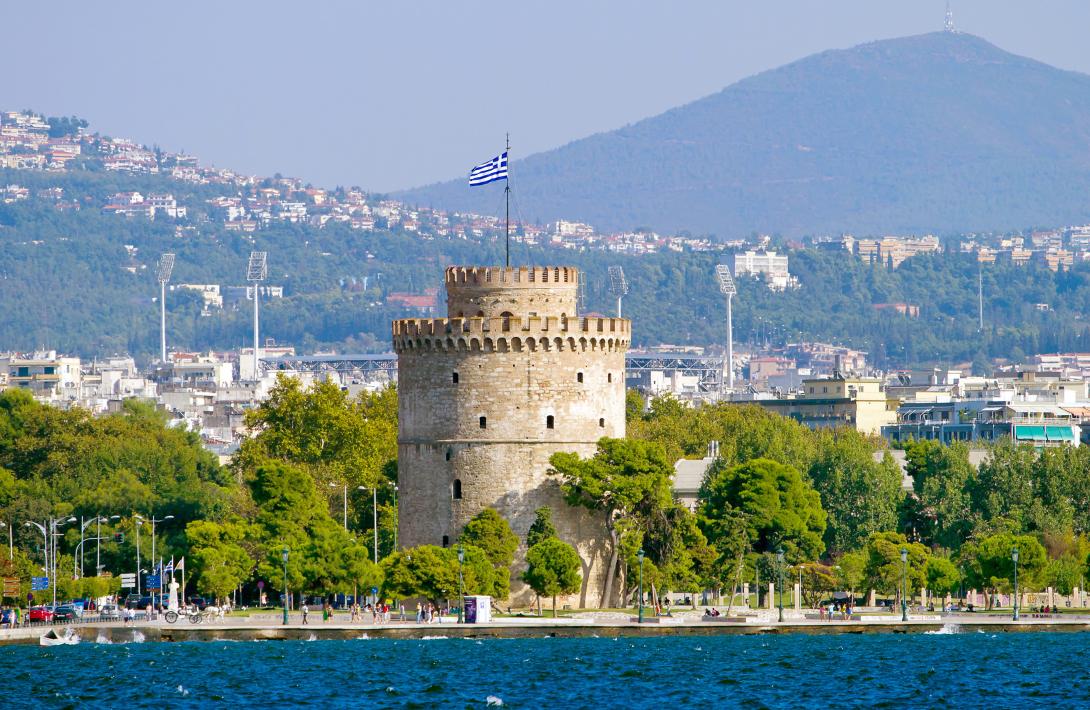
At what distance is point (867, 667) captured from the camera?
7181cm

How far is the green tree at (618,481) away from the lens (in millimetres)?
87500

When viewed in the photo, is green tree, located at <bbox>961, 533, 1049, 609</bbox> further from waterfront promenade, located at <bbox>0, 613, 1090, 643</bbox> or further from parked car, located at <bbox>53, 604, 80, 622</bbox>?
parked car, located at <bbox>53, 604, 80, 622</bbox>

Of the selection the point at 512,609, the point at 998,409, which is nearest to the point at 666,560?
the point at 512,609

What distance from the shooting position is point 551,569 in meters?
85.9

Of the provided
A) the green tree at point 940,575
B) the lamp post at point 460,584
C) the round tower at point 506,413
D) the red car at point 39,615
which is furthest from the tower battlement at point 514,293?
the red car at point 39,615

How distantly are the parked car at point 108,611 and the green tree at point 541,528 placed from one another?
12693 mm

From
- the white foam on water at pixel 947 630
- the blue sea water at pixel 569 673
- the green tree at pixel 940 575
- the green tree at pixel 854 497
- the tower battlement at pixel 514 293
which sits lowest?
the blue sea water at pixel 569 673

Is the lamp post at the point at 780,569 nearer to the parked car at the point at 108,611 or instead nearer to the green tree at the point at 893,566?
the green tree at the point at 893,566

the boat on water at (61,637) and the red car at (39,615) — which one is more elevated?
the red car at (39,615)

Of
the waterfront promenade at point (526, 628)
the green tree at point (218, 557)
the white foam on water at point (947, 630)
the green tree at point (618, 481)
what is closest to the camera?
the waterfront promenade at point (526, 628)

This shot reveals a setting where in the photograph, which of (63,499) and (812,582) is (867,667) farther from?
(63,499)

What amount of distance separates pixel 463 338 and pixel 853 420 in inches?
4447

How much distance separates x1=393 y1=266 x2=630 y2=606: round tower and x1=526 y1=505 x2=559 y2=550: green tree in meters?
0.28

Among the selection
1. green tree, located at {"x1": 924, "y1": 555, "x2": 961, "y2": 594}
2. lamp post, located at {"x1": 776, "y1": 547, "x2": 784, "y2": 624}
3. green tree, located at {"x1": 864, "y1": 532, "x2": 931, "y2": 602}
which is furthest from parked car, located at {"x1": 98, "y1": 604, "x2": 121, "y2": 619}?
green tree, located at {"x1": 924, "y1": 555, "x2": 961, "y2": 594}
